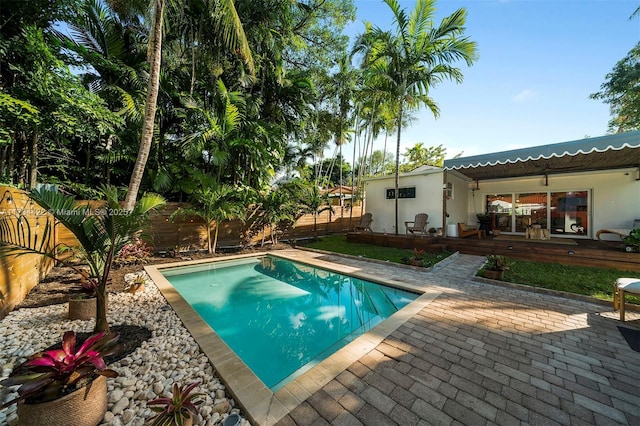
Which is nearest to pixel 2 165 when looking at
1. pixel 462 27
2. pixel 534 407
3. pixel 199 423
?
pixel 199 423

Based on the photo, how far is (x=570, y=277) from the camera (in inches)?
211

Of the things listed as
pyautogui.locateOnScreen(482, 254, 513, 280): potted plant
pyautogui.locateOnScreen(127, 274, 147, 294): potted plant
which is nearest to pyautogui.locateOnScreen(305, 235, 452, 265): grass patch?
pyautogui.locateOnScreen(482, 254, 513, 280): potted plant

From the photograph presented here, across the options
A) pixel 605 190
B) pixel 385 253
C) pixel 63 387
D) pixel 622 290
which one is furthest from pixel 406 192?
pixel 63 387

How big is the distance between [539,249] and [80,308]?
10.9m

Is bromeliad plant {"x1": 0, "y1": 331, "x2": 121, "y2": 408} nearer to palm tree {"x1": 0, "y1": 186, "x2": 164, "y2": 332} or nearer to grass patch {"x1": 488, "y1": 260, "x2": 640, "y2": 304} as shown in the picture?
palm tree {"x1": 0, "y1": 186, "x2": 164, "y2": 332}

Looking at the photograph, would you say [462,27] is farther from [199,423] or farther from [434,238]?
[199,423]

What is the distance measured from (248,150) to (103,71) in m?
5.41

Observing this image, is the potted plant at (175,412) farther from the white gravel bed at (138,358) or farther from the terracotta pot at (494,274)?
the terracotta pot at (494,274)

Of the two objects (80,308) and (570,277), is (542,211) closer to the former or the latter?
(570,277)

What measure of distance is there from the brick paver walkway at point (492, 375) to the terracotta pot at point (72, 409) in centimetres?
139

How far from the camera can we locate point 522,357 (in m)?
2.56

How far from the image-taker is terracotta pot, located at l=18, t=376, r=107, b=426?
153cm

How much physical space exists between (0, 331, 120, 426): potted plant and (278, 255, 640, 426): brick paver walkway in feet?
4.62

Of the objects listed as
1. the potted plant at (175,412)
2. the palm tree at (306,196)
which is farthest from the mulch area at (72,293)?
the palm tree at (306,196)
